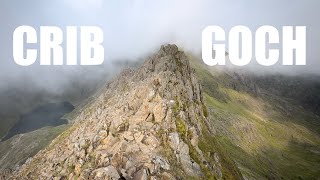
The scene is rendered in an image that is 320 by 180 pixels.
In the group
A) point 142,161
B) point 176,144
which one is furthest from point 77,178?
point 176,144

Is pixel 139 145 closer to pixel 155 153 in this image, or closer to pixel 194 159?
pixel 155 153

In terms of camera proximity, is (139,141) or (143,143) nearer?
(139,141)

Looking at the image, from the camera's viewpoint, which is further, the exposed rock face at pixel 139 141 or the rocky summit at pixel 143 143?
the rocky summit at pixel 143 143

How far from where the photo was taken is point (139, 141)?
131125mm

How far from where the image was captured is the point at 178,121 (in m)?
147

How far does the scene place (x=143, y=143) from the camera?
13125 centimetres

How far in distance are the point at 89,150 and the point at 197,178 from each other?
33211 millimetres

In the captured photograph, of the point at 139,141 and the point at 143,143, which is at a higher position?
the point at 139,141

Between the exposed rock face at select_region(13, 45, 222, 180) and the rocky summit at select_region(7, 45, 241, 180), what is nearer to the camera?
the exposed rock face at select_region(13, 45, 222, 180)

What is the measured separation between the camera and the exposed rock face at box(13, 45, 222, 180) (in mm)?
123062

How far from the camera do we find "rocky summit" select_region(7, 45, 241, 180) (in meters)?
123

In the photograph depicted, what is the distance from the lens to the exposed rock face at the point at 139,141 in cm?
12306

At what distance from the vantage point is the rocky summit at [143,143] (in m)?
123

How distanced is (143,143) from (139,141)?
4.32ft
